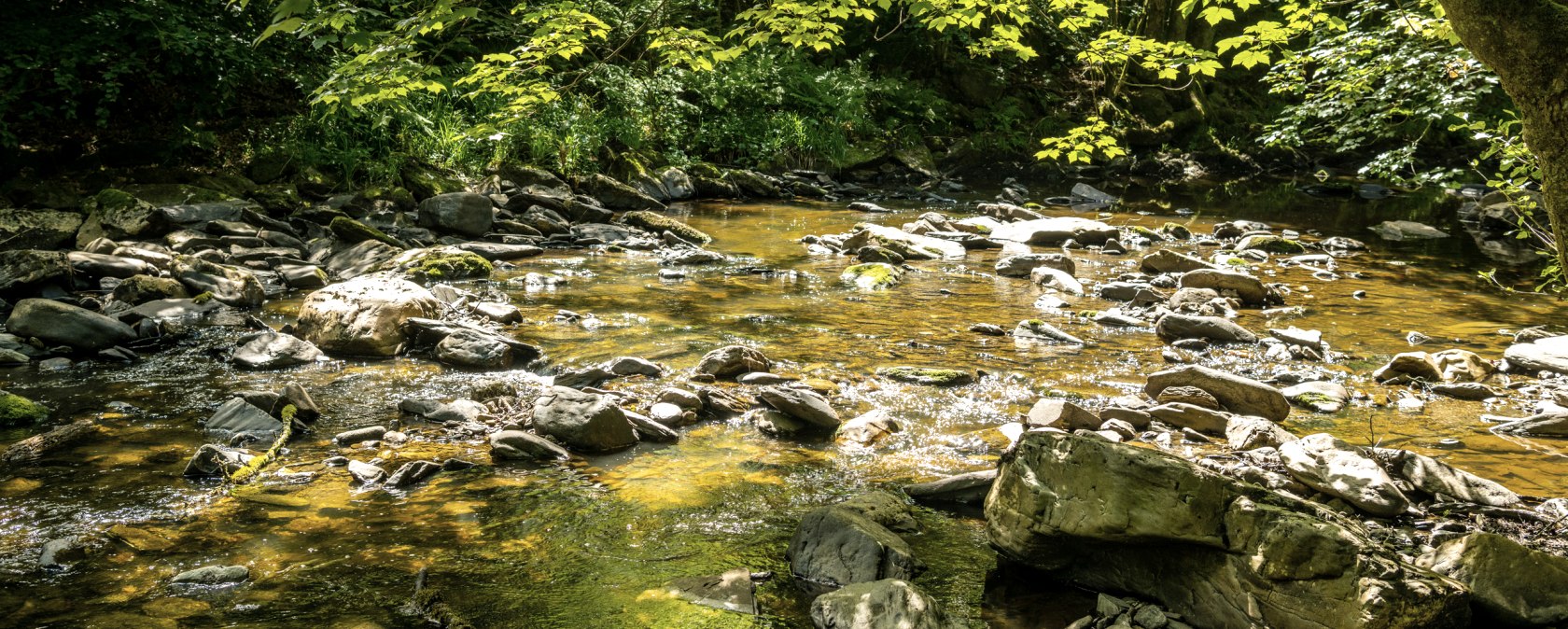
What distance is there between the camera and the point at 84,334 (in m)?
5.88

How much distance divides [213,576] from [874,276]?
7077mm

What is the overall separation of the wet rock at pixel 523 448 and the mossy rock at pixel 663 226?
730 centimetres

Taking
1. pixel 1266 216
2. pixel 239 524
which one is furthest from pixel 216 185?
pixel 1266 216

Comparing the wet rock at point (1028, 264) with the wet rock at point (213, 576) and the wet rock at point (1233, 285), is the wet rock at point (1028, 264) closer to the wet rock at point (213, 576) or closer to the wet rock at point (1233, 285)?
the wet rock at point (1233, 285)

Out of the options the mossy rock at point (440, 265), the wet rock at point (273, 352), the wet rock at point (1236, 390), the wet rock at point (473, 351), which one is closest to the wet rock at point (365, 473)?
the wet rock at point (473, 351)

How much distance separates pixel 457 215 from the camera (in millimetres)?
10750

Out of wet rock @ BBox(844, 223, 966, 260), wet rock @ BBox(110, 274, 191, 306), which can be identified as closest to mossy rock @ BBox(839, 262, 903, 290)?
wet rock @ BBox(844, 223, 966, 260)

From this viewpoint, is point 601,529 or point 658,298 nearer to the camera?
point 601,529

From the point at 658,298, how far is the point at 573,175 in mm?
6386

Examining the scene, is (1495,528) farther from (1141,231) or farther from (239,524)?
(1141,231)

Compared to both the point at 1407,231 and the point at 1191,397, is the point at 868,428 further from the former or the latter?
the point at 1407,231

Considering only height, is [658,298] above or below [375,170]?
below

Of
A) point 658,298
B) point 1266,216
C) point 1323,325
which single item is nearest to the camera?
point 1323,325

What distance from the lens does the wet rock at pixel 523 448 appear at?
4359mm
